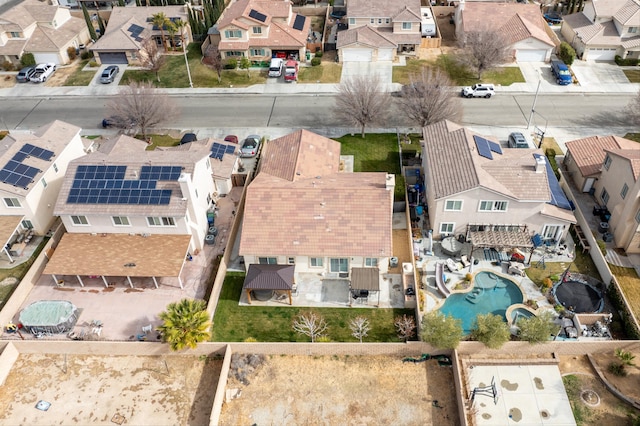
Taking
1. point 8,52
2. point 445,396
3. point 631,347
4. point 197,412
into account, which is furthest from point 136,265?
point 8,52

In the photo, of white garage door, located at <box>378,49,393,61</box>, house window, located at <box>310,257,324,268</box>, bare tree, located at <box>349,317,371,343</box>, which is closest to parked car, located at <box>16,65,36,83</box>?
white garage door, located at <box>378,49,393,61</box>

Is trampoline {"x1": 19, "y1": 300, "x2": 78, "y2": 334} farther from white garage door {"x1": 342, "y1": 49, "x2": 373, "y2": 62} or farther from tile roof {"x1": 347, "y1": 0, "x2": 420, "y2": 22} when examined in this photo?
tile roof {"x1": 347, "y1": 0, "x2": 420, "y2": 22}

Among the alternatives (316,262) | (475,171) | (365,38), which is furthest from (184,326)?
(365,38)

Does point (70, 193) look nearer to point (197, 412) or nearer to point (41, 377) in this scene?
point (41, 377)

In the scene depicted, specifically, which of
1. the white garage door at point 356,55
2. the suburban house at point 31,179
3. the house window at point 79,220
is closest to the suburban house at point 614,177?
the white garage door at point 356,55

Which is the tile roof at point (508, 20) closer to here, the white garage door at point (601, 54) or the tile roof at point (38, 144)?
the white garage door at point (601, 54)

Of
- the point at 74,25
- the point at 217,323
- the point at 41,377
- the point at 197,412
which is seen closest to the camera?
the point at 197,412
